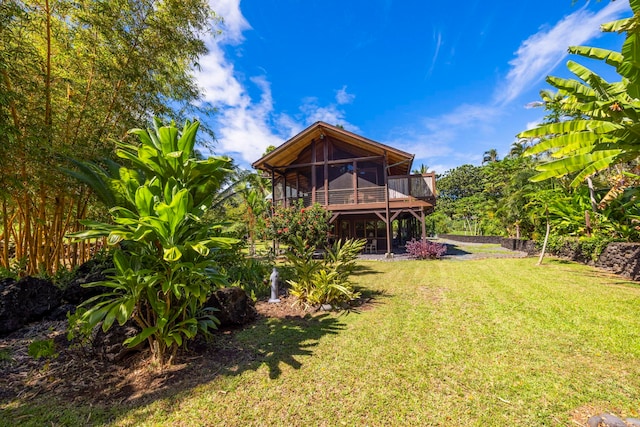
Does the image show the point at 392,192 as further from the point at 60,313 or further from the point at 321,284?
the point at 60,313

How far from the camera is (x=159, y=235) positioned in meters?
2.58

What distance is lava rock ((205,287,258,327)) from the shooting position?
418 centimetres

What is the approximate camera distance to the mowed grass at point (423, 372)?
2.29 metres

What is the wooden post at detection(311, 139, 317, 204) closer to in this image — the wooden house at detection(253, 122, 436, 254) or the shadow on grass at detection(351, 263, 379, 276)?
the wooden house at detection(253, 122, 436, 254)

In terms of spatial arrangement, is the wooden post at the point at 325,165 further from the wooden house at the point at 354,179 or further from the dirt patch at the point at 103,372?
the dirt patch at the point at 103,372

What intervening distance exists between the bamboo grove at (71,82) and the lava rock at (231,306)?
271 cm

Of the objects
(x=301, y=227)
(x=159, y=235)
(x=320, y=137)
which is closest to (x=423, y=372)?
(x=159, y=235)

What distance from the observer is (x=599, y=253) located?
28.3 feet

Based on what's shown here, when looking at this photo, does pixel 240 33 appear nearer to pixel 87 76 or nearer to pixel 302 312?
pixel 87 76

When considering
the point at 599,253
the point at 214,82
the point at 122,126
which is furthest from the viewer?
the point at 599,253

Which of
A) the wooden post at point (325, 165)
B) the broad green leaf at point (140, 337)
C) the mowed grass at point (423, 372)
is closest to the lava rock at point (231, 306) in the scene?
the mowed grass at point (423, 372)

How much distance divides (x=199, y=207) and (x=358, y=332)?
3073 millimetres

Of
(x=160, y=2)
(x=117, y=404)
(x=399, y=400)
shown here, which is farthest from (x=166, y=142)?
(x=160, y=2)

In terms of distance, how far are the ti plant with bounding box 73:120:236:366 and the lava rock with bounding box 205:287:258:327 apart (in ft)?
2.99
